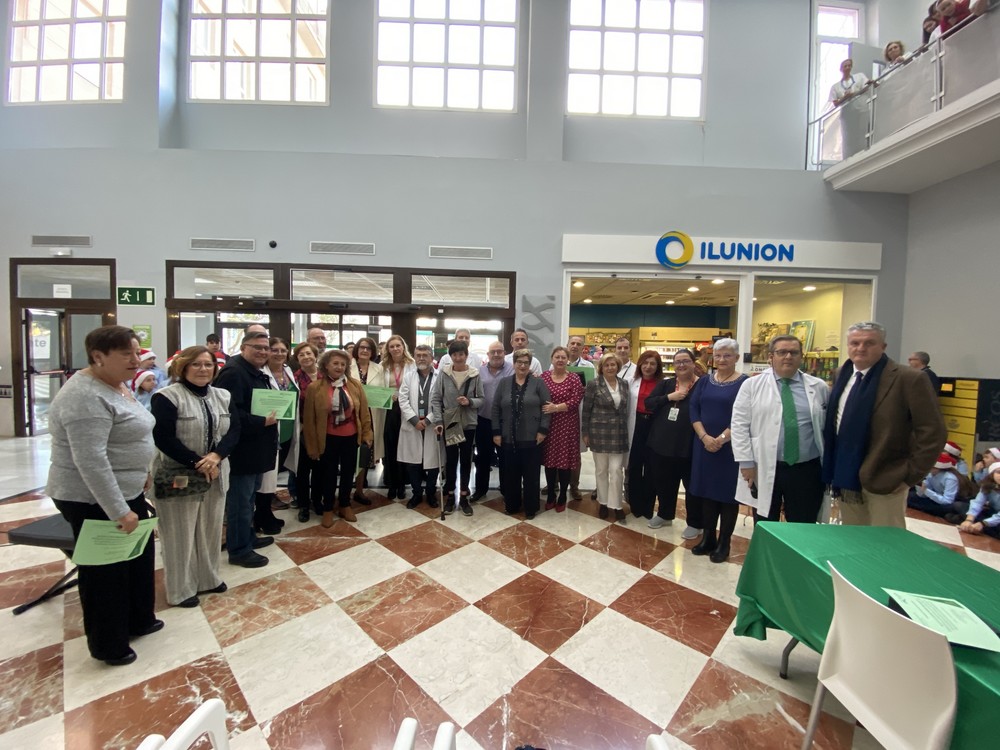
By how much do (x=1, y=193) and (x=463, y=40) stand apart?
23.7ft

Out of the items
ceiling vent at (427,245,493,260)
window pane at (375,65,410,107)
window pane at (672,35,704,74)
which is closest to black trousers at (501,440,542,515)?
ceiling vent at (427,245,493,260)

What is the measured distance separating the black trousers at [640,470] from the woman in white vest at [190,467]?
3057mm

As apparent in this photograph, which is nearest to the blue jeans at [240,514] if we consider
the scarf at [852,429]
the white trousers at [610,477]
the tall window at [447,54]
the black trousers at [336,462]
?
the black trousers at [336,462]

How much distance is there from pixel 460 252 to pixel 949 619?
222 inches

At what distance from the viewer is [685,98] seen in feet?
21.1

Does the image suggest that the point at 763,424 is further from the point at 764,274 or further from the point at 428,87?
the point at 428,87

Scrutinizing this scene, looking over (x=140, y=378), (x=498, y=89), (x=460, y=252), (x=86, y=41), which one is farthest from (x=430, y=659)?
(x=86, y=41)

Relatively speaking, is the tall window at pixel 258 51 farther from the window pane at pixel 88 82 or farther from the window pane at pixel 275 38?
the window pane at pixel 88 82

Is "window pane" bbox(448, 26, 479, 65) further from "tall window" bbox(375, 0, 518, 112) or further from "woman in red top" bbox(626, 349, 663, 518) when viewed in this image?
"woman in red top" bbox(626, 349, 663, 518)

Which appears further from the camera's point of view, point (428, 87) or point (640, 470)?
point (428, 87)

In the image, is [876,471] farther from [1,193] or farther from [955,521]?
[1,193]

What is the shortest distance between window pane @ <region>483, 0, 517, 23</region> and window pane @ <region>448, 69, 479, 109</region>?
0.87 metres

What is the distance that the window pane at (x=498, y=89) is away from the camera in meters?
6.38

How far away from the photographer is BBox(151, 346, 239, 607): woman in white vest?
6.86 feet
